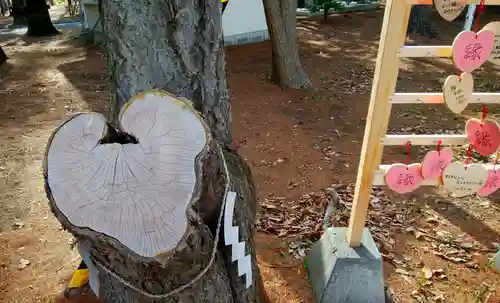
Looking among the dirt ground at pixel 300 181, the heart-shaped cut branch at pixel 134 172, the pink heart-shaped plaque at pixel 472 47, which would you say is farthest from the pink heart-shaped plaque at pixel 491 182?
the heart-shaped cut branch at pixel 134 172

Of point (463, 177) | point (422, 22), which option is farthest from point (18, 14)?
point (463, 177)

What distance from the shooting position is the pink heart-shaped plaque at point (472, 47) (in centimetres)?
172

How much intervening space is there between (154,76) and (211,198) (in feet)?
1.62

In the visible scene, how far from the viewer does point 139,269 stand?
1338 millimetres

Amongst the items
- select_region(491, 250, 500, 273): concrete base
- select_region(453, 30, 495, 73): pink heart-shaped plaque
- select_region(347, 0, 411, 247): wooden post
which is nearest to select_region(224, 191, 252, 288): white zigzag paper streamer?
select_region(347, 0, 411, 247): wooden post

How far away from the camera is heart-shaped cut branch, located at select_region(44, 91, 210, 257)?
1.17 metres

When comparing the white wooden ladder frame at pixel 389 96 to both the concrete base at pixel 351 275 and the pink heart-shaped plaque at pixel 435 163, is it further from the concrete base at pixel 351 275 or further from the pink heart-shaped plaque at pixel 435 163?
the concrete base at pixel 351 275

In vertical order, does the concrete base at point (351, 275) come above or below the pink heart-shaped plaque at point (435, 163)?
below

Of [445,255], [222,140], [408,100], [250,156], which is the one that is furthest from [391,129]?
[222,140]

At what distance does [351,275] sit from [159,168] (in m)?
1.69

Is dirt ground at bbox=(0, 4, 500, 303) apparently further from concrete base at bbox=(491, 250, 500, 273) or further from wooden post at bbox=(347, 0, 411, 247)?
wooden post at bbox=(347, 0, 411, 247)

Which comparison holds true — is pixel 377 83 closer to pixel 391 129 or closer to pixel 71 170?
pixel 71 170

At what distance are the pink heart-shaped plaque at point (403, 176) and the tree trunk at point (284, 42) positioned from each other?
4.66 metres

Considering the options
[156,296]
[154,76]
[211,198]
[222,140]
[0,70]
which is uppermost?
[154,76]
